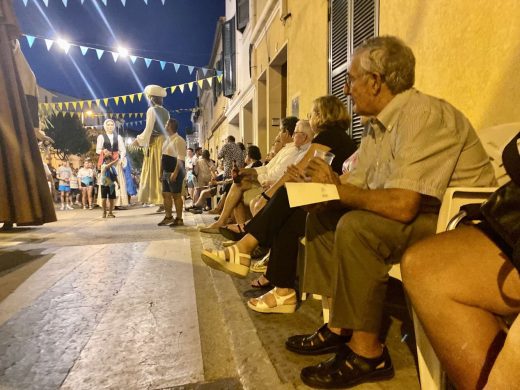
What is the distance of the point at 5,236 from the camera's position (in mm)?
5012

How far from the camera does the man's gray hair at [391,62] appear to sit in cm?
159

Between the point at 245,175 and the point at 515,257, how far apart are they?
3.26 m

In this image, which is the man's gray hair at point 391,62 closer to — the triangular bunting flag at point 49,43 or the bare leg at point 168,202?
the bare leg at point 168,202

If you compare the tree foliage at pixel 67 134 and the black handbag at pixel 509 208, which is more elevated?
the tree foliage at pixel 67 134

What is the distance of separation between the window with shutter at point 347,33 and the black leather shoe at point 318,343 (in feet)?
8.89

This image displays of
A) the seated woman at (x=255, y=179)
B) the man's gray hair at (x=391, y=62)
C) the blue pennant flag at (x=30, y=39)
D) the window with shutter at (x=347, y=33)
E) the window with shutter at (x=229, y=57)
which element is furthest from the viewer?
the window with shutter at (x=229, y=57)

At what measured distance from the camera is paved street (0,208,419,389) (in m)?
1.49

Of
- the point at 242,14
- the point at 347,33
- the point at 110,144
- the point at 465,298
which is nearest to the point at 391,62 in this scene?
the point at 465,298

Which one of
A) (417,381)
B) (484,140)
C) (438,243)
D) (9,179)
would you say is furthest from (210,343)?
(9,179)

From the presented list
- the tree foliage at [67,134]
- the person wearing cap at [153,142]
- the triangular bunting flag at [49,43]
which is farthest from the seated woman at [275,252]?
the tree foliage at [67,134]

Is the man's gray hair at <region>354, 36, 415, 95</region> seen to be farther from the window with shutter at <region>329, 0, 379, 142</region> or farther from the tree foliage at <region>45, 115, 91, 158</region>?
the tree foliage at <region>45, 115, 91, 158</region>

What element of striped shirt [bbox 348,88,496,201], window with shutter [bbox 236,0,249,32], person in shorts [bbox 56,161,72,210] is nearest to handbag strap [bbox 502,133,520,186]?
striped shirt [bbox 348,88,496,201]

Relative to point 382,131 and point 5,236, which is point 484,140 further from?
point 5,236

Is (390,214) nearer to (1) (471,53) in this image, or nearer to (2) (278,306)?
(2) (278,306)
